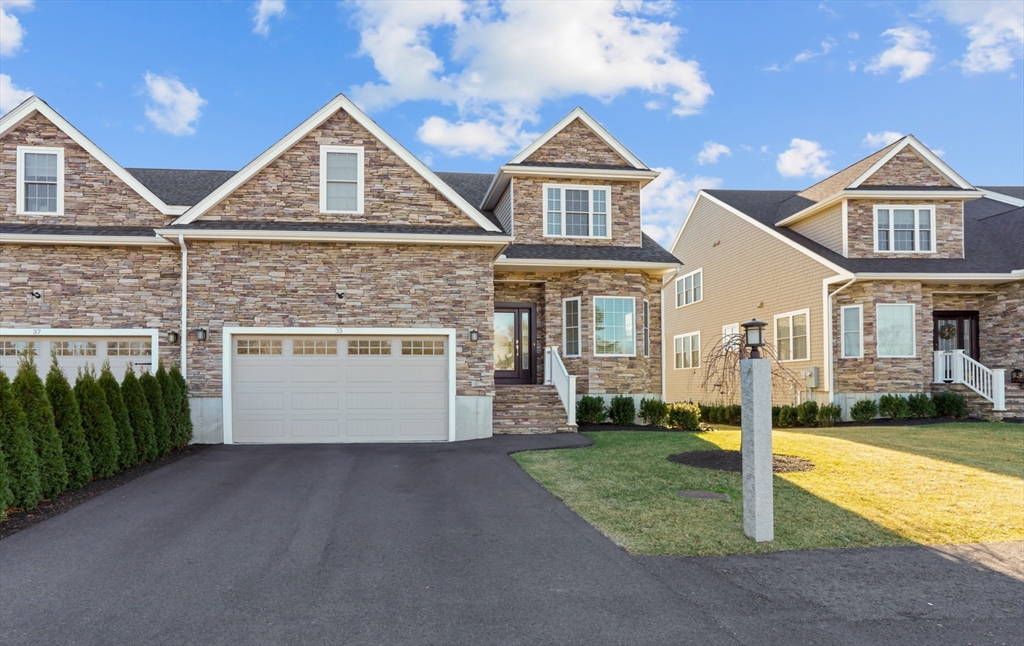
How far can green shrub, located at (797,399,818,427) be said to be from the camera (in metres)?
17.2

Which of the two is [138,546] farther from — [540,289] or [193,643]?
[540,289]

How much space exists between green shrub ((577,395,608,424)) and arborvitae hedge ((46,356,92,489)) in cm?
1046

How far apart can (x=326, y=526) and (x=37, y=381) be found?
4729 millimetres

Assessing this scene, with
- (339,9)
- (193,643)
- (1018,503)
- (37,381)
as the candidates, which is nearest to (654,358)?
(1018,503)

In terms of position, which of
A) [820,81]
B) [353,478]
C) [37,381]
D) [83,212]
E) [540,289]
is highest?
[820,81]

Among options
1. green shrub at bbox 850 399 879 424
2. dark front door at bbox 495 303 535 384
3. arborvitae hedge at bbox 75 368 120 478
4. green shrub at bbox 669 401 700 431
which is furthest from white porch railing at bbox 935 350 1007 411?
arborvitae hedge at bbox 75 368 120 478

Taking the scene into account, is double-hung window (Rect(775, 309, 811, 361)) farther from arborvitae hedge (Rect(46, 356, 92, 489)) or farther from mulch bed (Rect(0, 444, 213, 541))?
arborvitae hedge (Rect(46, 356, 92, 489))

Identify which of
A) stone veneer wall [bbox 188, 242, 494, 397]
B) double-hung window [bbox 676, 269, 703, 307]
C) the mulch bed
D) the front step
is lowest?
the mulch bed

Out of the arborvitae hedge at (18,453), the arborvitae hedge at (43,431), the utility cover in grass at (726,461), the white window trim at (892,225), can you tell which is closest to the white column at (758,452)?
the utility cover in grass at (726,461)

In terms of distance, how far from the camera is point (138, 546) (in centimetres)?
636

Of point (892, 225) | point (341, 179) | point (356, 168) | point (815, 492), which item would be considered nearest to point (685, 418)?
point (815, 492)

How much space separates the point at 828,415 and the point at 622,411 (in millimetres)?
5530

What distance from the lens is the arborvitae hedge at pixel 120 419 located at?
10.4m

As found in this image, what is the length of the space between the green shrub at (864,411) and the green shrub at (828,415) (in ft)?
1.37
